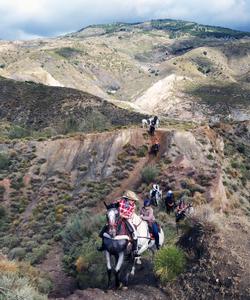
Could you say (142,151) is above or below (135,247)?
below

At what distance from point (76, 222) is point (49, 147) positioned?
58.4ft

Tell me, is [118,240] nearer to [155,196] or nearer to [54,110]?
[155,196]

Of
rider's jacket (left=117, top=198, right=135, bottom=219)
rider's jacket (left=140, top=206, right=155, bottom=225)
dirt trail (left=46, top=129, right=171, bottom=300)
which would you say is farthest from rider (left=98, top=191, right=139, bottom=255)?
rider's jacket (left=140, top=206, right=155, bottom=225)

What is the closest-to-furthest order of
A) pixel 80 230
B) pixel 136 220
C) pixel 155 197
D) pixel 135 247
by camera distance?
1. pixel 135 247
2. pixel 136 220
3. pixel 80 230
4. pixel 155 197

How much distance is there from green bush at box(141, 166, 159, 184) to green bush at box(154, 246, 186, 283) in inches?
611

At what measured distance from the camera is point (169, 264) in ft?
48.8

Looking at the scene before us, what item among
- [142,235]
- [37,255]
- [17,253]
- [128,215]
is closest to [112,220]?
[128,215]

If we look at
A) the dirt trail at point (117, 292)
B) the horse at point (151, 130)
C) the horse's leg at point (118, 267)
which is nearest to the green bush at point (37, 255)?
the dirt trail at point (117, 292)

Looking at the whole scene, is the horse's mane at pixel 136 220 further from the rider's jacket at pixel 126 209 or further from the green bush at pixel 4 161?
the green bush at pixel 4 161

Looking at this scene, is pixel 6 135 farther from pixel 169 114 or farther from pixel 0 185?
pixel 169 114

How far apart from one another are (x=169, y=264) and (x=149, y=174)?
16102 mm

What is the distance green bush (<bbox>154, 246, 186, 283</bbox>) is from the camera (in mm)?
14719

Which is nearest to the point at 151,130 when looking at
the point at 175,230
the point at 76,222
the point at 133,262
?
the point at 76,222

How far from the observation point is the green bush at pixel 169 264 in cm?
1472
